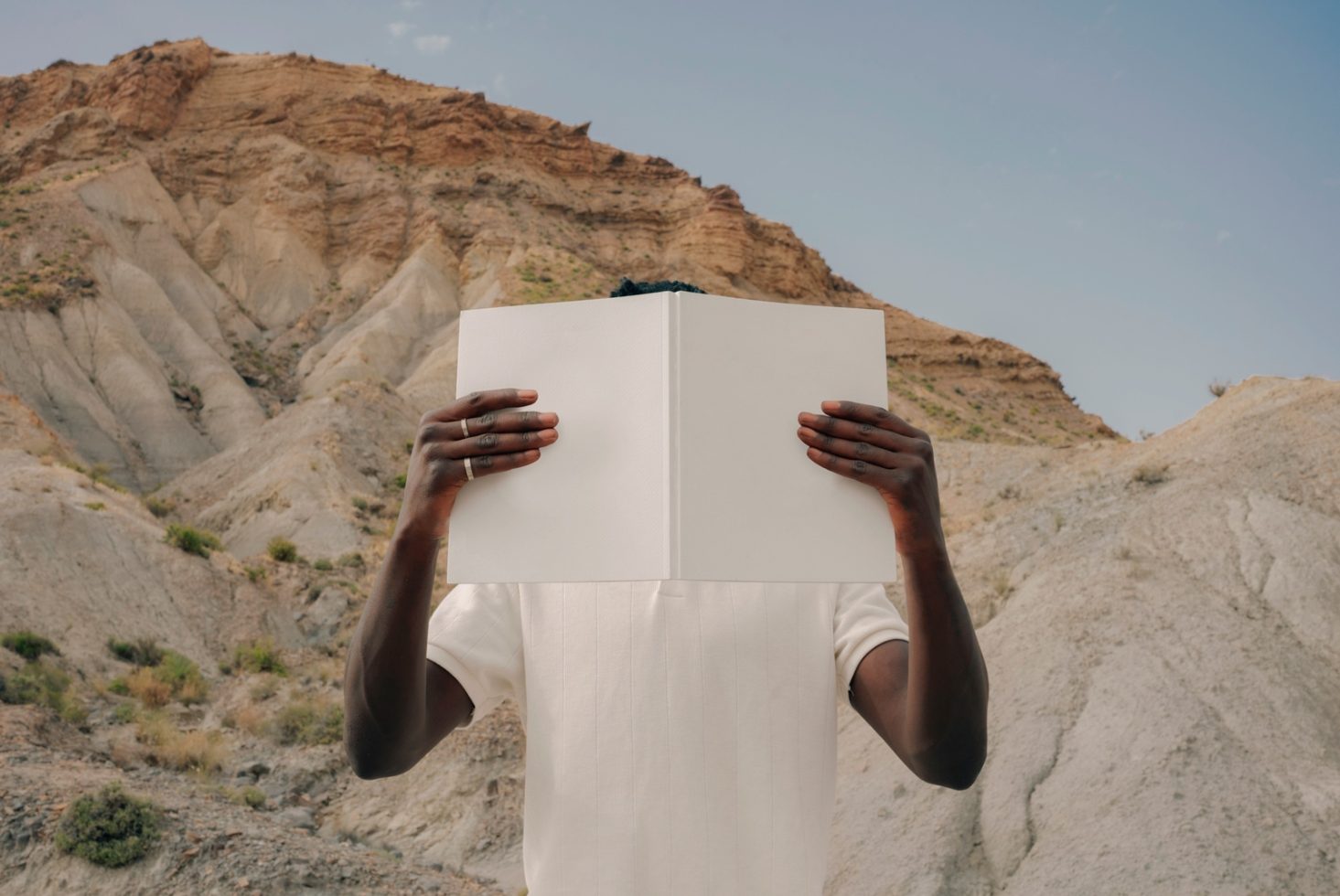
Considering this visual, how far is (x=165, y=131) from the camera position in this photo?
165 ft

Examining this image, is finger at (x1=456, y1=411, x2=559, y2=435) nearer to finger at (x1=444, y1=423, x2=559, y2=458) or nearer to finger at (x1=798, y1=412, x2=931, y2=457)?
finger at (x1=444, y1=423, x2=559, y2=458)

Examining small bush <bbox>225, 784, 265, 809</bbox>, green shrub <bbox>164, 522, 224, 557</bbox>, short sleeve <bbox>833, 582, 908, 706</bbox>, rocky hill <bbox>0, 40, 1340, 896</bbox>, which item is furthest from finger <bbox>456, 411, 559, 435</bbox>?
green shrub <bbox>164, 522, 224, 557</bbox>

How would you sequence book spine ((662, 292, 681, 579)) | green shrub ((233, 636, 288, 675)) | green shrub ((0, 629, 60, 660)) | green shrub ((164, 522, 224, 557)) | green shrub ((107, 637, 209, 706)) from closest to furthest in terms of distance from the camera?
book spine ((662, 292, 681, 579))
green shrub ((0, 629, 60, 660))
green shrub ((107, 637, 209, 706))
green shrub ((233, 636, 288, 675))
green shrub ((164, 522, 224, 557))

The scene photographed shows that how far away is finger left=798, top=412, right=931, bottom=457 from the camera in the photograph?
5.86ft

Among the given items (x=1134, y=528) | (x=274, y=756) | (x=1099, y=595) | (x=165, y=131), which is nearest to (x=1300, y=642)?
(x=1099, y=595)

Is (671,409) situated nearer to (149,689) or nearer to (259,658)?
(149,689)

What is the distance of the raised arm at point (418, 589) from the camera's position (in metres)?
1.79

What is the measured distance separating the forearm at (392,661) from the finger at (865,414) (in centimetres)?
83

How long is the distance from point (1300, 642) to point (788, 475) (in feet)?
26.7

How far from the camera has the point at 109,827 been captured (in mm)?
6723

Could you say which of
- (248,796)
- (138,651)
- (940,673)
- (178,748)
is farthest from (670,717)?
(138,651)

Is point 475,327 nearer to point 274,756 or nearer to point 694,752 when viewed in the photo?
point 694,752

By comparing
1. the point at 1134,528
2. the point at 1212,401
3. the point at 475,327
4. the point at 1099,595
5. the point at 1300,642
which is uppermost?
the point at 1212,401

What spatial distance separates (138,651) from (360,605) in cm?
435
